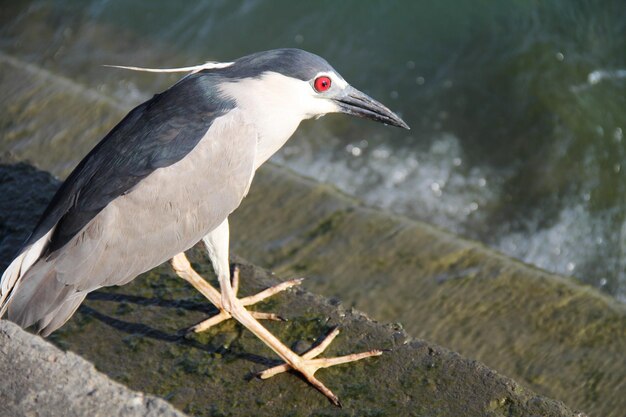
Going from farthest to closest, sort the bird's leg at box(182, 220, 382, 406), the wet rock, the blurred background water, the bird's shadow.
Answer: the blurred background water, the bird's shadow, the bird's leg at box(182, 220, 382, 406), the wet rock

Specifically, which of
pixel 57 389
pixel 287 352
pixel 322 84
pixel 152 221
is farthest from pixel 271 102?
pixel 57 389

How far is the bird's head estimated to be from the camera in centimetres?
352

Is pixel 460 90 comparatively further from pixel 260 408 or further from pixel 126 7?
pixel 260 408

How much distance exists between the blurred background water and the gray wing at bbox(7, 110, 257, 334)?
299 centimetres

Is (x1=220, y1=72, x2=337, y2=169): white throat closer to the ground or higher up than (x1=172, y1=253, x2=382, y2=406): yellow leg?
higher up

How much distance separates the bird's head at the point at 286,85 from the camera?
3.52 m

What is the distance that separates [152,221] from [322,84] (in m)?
0.92

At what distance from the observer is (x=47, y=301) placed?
3.20m

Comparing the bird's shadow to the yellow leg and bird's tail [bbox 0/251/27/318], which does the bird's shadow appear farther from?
bird's tail [bbox 0/251/27/318]

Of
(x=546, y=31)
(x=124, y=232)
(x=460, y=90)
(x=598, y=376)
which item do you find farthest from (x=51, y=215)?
(x=546, y=31)

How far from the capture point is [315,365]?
3.28 metres

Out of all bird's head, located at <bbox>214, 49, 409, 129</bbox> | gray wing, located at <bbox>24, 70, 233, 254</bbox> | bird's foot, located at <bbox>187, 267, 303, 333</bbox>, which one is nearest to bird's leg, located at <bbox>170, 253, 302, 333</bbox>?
bird's foot, located at <bbox>187, 267, 303, 333</bbox>

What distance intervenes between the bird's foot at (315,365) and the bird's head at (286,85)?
0.99 metres

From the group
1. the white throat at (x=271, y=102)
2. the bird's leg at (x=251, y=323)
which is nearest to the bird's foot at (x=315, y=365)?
the bird's leg at (x=251, y=323)
